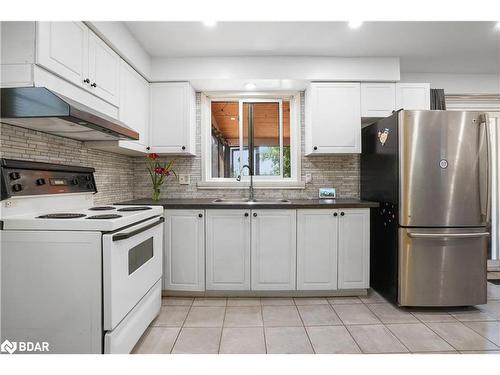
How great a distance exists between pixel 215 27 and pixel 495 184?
3.72m

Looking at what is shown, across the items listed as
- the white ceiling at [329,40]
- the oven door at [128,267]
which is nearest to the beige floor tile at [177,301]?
the oven door at [128,267]

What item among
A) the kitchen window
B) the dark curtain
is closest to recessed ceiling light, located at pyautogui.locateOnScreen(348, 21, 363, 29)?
the kitchen window

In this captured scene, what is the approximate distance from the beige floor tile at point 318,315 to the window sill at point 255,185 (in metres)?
1.27

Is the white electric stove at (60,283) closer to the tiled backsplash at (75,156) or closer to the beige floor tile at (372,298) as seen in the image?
the tiled backsplash at (75,156)

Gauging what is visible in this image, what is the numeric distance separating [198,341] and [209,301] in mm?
610

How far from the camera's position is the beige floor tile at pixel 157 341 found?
5.58ft

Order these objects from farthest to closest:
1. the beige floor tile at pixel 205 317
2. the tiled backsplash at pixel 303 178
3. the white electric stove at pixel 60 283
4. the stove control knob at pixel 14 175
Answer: the tiled backsplash at pixel 303 178 < the beige floor tile at pixel 205 317 < the stove control knob at pixel 14 175 < the white electric stove at pixel 60 283

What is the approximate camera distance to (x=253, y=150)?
3.20m

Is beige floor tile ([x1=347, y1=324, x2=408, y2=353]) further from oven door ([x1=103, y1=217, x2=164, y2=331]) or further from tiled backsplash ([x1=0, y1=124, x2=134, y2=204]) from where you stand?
tiled backsplash ([x1=0, y1=124, x2=134, y2=204])

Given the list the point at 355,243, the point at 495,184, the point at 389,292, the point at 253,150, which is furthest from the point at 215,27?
the point at 495,184

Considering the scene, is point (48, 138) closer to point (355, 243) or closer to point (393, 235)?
point (355, 243)

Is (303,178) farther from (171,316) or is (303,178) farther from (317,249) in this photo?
(171,316)

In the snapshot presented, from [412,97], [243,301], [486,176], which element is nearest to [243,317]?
[243,301]

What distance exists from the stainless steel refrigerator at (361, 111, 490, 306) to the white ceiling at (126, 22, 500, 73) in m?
0.78
